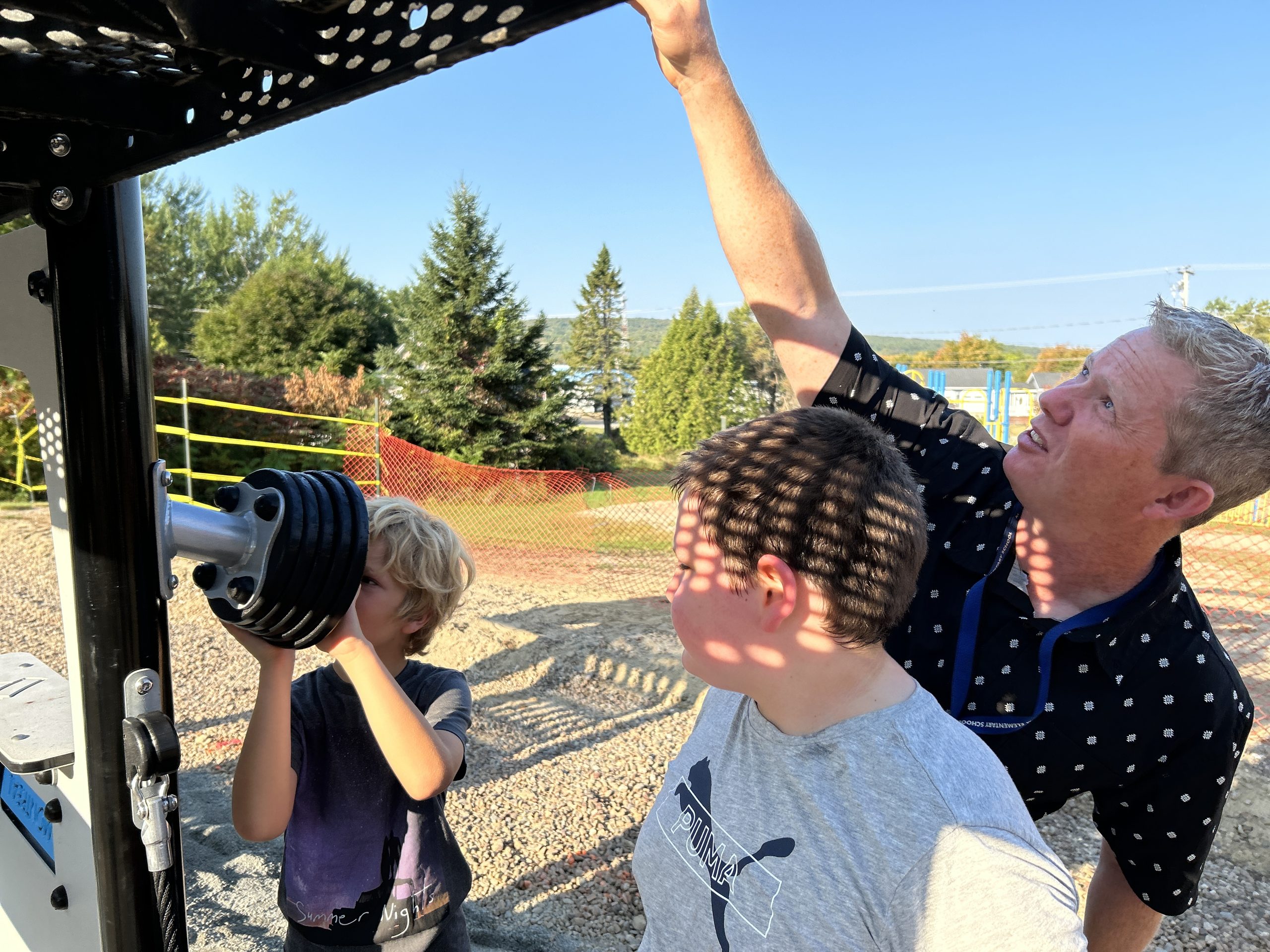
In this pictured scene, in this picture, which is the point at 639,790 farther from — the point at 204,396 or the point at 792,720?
the point at 204,396

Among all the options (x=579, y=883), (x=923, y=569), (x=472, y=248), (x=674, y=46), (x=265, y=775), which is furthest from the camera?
(x=472, y=248)

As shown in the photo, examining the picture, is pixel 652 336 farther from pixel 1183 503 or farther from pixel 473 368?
pixel 1183 503

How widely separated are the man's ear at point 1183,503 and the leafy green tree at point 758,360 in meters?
35.2

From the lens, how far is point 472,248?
2228cm

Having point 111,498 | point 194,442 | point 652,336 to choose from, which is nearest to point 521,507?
point 194,442

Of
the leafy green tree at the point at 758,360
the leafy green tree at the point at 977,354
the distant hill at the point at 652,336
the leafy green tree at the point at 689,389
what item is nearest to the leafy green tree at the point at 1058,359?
the leafy green tree at the point at 977,354

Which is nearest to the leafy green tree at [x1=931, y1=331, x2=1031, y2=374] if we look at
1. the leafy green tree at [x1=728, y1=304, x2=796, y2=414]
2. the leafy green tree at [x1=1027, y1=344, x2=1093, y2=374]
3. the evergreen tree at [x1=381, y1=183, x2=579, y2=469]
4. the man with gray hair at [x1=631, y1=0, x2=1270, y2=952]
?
the leafy green tree at [x1=1027, y1=344, x2=1093, y2=374]

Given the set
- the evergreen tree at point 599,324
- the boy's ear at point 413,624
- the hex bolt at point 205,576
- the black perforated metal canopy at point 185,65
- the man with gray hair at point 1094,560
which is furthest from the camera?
the evergreen tree at point 599,324

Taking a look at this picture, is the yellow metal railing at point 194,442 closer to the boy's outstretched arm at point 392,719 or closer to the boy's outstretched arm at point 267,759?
the boy's outstretched arm at point 267,759

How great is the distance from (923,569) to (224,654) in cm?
648

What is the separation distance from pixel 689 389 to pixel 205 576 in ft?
99.6

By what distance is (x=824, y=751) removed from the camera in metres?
1.04

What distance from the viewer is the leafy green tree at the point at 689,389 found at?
30234mm

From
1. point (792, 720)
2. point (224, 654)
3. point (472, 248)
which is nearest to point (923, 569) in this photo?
point (792, 720)
